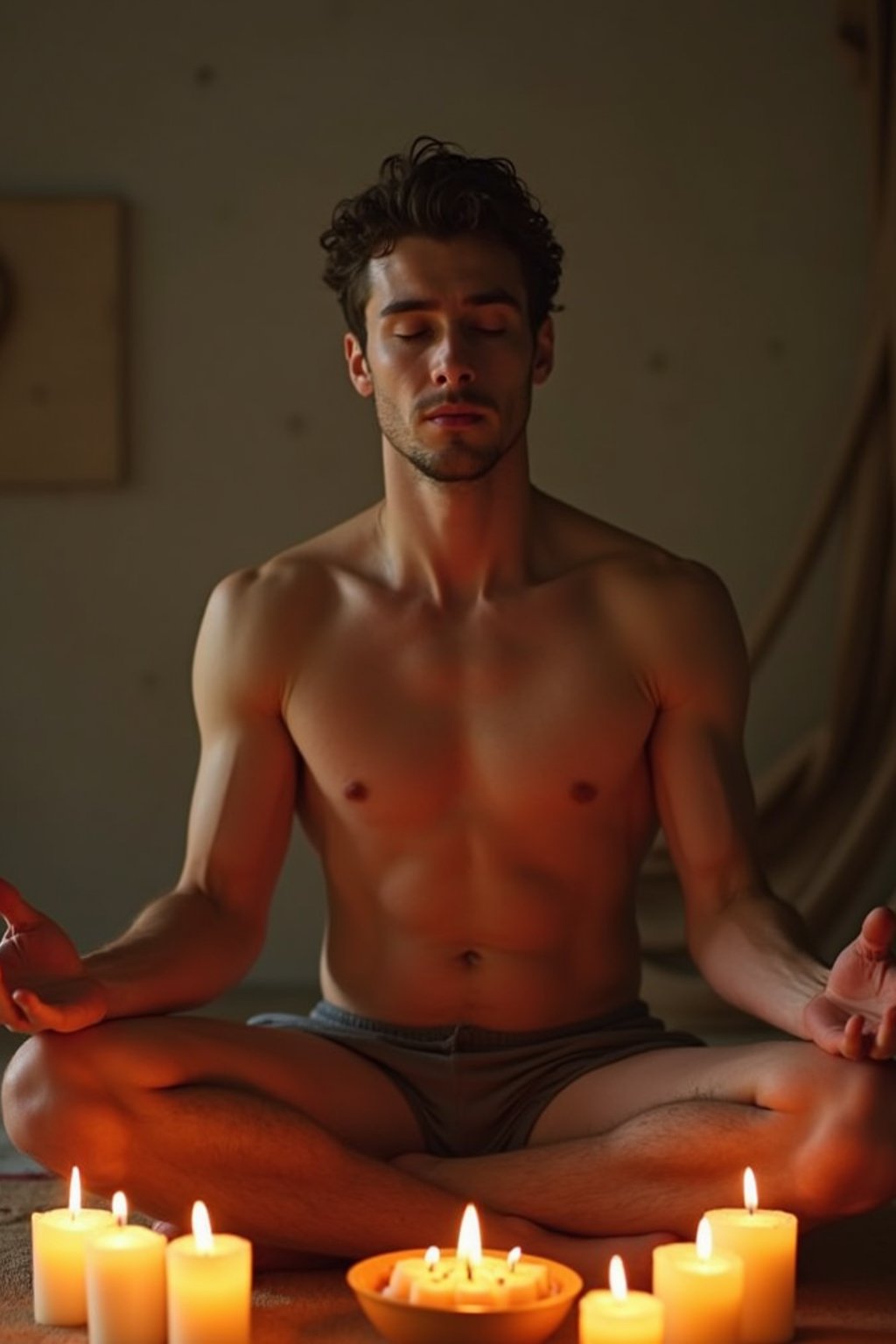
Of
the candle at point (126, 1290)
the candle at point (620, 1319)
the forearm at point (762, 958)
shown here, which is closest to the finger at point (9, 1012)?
the candle at point (126, 1290)

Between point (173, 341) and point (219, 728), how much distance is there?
1.94m

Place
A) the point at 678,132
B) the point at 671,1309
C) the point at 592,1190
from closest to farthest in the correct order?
the point at 671,1309 < the point at 592,1190 < the point at 678,132

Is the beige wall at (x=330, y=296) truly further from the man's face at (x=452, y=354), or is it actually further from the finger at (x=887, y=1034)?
the finger at (x=887, y=1034)

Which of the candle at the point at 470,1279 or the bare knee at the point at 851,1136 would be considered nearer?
the candle at the point at 470,1279

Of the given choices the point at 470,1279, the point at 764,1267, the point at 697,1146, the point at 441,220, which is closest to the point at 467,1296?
the point at 470,1279

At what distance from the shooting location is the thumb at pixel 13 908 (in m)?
2.09

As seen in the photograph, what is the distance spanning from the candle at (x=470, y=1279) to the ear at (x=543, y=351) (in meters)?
1.17

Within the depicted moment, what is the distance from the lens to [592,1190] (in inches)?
88.5

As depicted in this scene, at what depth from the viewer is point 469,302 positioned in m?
2.50

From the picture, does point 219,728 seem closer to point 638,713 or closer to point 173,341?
point 638,713

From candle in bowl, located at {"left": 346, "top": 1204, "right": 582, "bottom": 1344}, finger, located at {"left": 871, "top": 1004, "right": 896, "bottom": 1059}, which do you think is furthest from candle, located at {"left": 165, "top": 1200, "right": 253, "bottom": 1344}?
finger, located at {"left": 871, "top": 1004, "right": 896, "bottom": 1059}

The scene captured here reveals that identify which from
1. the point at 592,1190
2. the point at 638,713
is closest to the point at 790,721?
the point at 638,713

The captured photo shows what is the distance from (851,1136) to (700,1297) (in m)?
0.31

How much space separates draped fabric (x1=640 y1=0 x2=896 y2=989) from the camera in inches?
158
